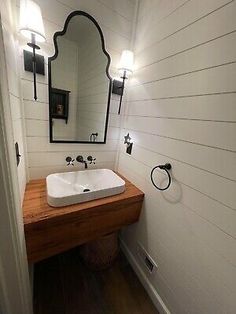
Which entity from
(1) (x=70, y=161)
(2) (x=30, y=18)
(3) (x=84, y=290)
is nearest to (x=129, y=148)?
(1) (x=70, y=161)

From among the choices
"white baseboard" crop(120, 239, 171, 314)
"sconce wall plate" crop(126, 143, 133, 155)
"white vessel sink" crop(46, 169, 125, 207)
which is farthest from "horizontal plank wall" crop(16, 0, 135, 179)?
"white baseboard" crop(120, 239, 171, 314)

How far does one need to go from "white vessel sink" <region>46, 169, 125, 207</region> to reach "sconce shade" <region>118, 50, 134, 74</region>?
91 centimetres

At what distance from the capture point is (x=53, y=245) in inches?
38.4

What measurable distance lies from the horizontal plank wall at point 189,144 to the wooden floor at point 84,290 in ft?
0.60

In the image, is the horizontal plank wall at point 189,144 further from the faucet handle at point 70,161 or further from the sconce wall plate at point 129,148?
the faucet handle at point 70,161

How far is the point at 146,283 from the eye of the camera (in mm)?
1321

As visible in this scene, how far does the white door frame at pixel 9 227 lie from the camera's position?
57 cm

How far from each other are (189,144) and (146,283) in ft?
4.06

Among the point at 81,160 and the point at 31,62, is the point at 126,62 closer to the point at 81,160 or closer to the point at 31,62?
the point at 31,62

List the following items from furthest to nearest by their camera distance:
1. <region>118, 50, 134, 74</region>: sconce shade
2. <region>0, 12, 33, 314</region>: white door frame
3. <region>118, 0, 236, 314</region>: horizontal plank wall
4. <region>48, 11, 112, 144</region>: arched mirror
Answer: <region>118, 50, 134, 74</region>: sconce shade
<region>48, 11, 112, 144</region>: arched mirror
<region>118, 0, 236, 314</region>: horizontal plank wall
<region>0, 12, 33, 314</region>: white door frame

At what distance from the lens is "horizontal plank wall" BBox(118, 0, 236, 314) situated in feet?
2.42

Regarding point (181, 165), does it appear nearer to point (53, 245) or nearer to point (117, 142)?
point (117, 142)

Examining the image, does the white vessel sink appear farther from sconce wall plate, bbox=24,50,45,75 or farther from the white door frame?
sconce wall plate, bbox=24,50,45,75

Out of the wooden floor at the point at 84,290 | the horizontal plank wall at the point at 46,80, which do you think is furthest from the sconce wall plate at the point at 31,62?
the wooden floor at the point at 84,290
